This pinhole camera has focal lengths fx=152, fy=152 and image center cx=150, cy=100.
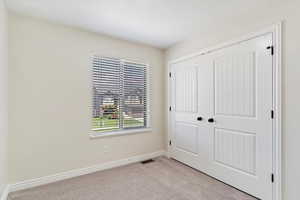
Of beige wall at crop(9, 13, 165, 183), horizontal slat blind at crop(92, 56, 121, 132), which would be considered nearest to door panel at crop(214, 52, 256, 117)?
horizontal slat blind at crop(92, 56, 121, 132)

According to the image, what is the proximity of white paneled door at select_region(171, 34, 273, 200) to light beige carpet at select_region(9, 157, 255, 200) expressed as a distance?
27 cm

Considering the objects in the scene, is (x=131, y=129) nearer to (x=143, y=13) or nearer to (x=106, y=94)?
(x=106, y=94)

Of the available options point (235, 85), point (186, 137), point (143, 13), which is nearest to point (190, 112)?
→ point (186, 137)

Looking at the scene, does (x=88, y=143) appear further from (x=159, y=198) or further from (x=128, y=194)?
(x=159, y=198)

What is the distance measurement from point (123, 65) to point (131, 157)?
6.26 ft

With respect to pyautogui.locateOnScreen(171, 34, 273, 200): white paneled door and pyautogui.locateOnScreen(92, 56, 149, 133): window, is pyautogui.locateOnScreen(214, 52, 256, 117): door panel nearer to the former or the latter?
pyautogui.locateOnScreen(171, 34, 273, 200): white paneled door

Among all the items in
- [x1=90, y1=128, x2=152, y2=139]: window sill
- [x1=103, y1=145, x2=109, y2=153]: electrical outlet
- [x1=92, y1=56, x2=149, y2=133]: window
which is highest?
[x1=92, y1=56, x2=149, y2=133]: window

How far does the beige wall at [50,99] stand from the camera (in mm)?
2156

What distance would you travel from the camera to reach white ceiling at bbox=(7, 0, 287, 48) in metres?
1.92

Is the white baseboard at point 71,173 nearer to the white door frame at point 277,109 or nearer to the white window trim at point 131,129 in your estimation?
the white window trim at point 131,129

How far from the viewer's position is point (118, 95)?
121 inches

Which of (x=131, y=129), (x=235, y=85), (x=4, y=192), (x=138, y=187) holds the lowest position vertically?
(x=138, y=187)

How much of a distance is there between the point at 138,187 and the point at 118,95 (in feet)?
5.53

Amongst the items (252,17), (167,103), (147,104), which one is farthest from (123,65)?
(252,17)
